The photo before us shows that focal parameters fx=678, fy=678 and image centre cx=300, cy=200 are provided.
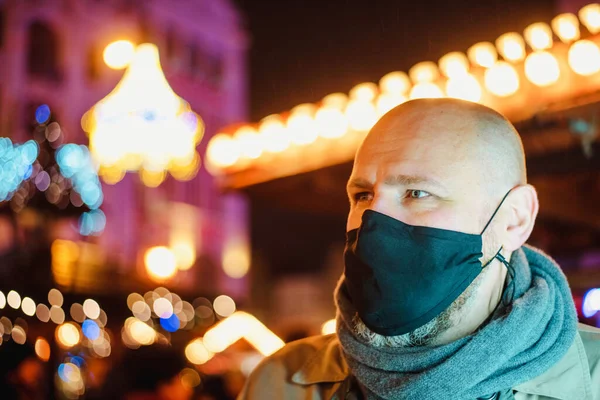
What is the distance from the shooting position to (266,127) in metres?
7.00

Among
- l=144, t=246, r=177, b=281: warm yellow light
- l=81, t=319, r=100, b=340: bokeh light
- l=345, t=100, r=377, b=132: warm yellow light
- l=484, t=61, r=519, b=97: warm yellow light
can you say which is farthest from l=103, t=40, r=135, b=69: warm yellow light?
l=144, t=246, r=177, b=281: warm yellow light

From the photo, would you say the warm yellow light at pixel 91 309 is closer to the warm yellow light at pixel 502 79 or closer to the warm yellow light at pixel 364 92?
the warm yellow light at pixel 364 92

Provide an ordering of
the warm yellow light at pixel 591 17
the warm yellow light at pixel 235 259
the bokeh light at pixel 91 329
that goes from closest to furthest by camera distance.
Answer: the warm yellow light at pixel 591 17 < the bokeh light at pixel 91 329 < the warm yellow light at pixel 235 259

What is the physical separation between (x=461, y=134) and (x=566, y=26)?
3115 mm

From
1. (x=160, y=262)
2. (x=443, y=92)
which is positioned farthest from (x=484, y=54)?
(x=160, y=262)

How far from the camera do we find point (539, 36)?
4887 mm

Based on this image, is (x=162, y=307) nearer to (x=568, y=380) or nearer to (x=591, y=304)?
(x=591, y=304)

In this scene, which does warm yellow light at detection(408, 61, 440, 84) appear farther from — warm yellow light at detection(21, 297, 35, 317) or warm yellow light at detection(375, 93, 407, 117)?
warm yellow light at detection(21, 297, 35, 317)

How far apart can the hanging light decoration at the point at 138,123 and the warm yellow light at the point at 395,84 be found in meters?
6.24

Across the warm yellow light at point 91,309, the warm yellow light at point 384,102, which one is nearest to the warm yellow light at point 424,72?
the warm yellow light at point 384,102

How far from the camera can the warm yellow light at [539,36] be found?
4.84 metres

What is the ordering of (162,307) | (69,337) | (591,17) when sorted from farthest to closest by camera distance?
(162,307)
(69,337)
(591,17)

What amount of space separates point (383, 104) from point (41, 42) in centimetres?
1819

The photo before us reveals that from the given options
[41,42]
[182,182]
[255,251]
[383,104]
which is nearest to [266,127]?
[383,104]
